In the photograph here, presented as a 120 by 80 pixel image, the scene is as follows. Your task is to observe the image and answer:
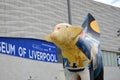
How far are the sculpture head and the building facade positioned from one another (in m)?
7.00

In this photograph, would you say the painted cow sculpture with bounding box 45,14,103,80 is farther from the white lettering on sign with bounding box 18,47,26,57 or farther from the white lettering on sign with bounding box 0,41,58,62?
the white lettering on sign with bounding box 18,47,26,57

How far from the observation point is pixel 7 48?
59.3 feet

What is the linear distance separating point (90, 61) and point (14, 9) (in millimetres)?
18143

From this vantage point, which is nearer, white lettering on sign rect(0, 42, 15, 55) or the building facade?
white lettering on sign rect(0, 42, 15, 55)

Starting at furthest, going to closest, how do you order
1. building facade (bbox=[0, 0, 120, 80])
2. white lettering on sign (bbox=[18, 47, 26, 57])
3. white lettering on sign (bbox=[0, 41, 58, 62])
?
white lettering on sign (bbox=[18, 47, 26, 57]) → building facade (bbox=[0, 0, 120, 80]) → white lettering on sign (bbox=[0, 41, 58, 62])

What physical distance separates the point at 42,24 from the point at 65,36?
20145 mm

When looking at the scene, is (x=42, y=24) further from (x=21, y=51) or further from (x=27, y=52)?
(x=21, y=51)

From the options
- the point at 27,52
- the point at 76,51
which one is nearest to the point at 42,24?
the point at 27,52

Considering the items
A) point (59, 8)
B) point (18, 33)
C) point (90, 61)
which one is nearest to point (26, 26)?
point (18, 33)

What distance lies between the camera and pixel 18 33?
93.6 ft

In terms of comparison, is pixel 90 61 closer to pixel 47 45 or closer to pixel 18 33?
pixel 47 45

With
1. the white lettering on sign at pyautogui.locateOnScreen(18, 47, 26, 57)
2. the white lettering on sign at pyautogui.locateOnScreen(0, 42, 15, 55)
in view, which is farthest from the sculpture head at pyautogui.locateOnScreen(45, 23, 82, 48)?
the white lettering on sign at pyautogui.locateOnScreen(18, 47, 26, 57)

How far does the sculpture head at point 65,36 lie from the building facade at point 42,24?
23.0 ft

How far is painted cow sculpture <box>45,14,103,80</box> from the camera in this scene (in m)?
10.9
